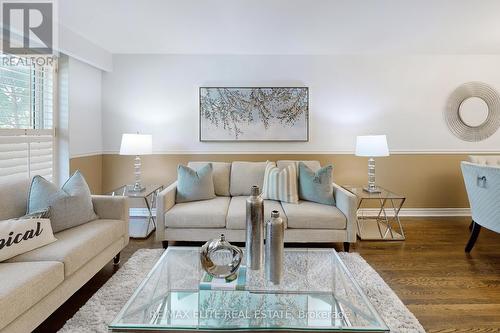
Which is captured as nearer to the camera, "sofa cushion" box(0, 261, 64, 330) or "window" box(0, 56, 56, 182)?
"sofa cushion" box(0, 261, 64, 330)

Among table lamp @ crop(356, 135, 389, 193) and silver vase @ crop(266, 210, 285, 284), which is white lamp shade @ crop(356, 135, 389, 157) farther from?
silver vase @ crop(266, 210, 285, 284)

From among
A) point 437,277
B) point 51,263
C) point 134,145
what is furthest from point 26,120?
point 437,277

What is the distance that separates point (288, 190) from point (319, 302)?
5.44ft

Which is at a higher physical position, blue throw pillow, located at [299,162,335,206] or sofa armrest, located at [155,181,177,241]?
blue throw pillow, located at [299,162,335,206]

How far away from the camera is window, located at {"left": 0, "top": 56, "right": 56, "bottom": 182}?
260cm

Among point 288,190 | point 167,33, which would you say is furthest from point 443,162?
point 167,33

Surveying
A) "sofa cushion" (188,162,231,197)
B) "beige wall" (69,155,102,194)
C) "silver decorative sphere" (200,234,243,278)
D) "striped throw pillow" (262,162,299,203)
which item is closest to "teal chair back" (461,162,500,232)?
"striped throw pillow" (262,162,299,203)

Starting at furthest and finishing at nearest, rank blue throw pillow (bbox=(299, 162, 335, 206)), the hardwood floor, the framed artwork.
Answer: the framed artwork → blue throw pillow (bbox=(299, 162, 335, 206)) → the hardwood floor

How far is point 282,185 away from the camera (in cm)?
322

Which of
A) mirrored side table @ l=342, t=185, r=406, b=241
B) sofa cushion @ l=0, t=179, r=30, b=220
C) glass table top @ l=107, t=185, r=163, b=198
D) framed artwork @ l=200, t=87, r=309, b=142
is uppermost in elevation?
framed artwork @ l=200, t=87, r=309, b=142

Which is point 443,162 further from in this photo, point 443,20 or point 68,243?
point 68,243

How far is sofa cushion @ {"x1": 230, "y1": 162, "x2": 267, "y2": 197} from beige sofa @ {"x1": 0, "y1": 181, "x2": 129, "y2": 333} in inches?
51.2

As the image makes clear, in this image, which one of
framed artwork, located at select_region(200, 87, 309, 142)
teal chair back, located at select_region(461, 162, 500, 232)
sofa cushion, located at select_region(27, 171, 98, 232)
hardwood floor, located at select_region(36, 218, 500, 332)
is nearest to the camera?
hardwood floor, located at select_region(36, 218, 500, 332)

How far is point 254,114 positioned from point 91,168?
228 centimetres
